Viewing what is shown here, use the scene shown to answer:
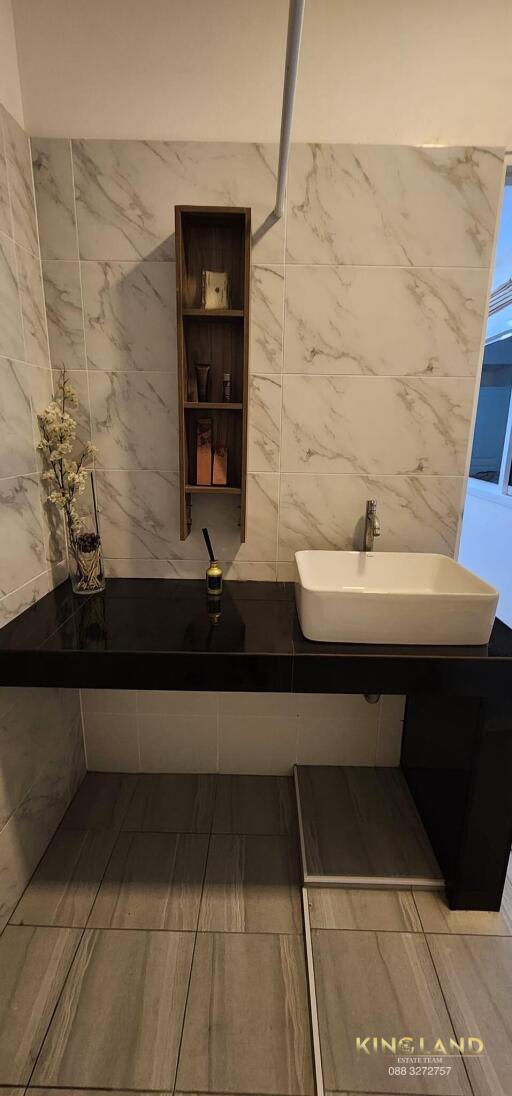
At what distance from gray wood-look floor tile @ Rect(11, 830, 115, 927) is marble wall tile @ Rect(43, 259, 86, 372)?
155 cm

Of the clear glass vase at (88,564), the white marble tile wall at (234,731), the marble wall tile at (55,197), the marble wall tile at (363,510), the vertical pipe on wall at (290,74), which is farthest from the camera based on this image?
the white marble tile wall at (234,731)

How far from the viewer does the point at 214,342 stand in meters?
1.52

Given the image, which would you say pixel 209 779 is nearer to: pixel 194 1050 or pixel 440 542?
pixel 194 1050

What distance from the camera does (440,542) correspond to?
1.68 meters

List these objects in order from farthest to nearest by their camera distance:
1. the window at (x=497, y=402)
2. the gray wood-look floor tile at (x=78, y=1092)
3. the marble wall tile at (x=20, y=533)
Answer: the window at (x=497, y=402)
the marble wall tile at (x=20, y=533)
the gray wood-look floor tile at (x=78, y=1092)

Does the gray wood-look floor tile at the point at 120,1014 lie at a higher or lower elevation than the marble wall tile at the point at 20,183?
lower

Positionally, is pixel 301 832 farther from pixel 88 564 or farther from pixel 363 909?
pixel 88 564

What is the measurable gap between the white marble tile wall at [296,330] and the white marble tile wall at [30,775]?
514 millimetres

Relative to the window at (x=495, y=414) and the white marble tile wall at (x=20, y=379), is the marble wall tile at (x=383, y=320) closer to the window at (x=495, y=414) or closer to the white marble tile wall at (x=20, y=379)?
the white marble tile wall at (x=20, y=379)

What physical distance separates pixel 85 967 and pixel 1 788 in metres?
0.50

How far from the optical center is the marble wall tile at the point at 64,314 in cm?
149

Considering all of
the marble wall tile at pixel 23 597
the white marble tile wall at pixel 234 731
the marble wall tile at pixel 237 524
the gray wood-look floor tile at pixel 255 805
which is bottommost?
the gray wood-look floor tile at pixel 255 805

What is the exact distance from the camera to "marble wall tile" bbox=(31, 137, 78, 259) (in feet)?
4.64

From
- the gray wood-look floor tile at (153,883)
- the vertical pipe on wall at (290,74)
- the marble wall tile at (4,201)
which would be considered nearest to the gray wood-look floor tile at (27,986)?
the gray wood-look floor tile at (153,883)
